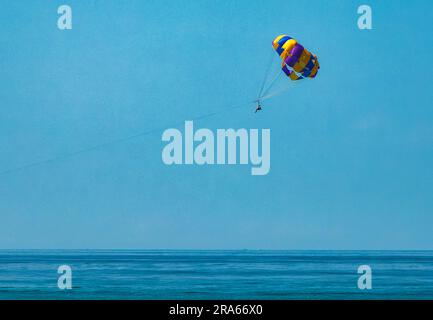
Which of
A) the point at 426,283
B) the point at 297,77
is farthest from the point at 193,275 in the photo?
the point at 297,77

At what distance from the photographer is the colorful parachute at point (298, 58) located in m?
31.3

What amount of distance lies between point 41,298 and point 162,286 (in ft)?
27.0

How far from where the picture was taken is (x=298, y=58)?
31.2 metres

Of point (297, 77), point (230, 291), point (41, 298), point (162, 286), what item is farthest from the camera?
point (162, 286)

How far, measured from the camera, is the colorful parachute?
1231 inches
